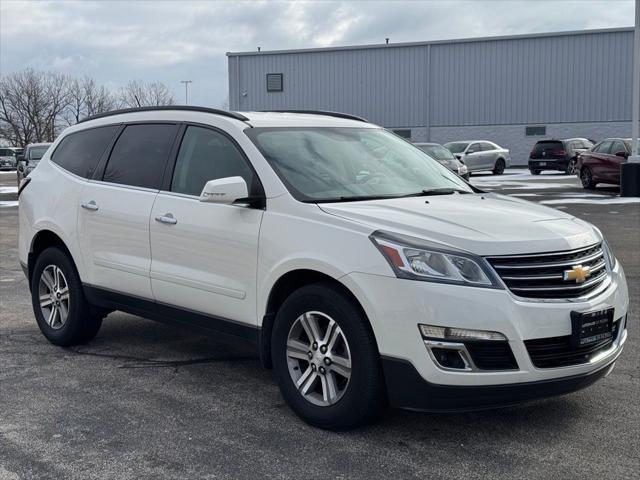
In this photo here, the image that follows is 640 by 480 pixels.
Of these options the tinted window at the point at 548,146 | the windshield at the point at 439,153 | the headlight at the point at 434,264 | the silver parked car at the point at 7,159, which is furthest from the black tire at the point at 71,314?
the silver parked car at the point at 7,159

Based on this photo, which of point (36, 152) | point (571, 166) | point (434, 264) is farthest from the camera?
point (571, 166)

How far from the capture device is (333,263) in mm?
3914

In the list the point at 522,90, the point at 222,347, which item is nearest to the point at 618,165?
Answer: the point at 222,347

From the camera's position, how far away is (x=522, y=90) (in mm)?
42438

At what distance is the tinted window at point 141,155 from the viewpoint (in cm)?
527

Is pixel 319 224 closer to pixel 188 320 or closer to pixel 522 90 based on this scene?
pixel 188 320

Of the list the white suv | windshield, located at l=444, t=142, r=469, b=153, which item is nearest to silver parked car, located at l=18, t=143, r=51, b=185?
windshield, located at l=444, t=142, r=469, b=153

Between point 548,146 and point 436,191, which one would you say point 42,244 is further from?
point 548,146

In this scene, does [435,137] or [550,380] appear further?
[435,137]

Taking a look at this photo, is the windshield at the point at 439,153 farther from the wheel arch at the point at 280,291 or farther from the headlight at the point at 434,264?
the headlight at the point at 434,264

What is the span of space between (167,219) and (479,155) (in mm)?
29190

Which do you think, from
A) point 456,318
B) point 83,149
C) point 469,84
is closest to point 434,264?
point 456,318

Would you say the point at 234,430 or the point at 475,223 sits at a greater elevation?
the point at 475,223

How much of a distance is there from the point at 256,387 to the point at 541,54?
40.3 m
